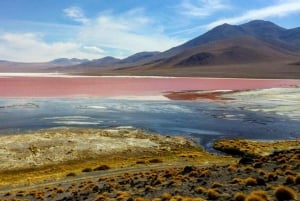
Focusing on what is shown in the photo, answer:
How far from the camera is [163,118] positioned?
178 feet

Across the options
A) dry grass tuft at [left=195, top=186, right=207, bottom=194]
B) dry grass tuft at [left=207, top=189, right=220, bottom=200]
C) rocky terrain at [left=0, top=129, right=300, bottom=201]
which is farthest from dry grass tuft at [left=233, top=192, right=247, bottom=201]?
dry grass tuft at [left=195, top=186, right=207, bottom=194]

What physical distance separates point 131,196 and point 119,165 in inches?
492

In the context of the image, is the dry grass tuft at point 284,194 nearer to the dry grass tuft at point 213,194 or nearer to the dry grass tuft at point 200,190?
the dry grass tuft at point 213,194

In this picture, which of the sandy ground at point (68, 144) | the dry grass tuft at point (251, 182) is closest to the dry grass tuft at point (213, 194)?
the dry grass tuft at point (251, 182)

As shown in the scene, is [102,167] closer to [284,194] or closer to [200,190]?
[200,190]

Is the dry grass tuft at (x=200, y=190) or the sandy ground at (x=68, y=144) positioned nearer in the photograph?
the dry grass tuft at (x=200, y=190)

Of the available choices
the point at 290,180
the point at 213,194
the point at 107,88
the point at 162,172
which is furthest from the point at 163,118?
the point at 107,88

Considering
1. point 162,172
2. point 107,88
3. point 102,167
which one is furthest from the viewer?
point 107,88

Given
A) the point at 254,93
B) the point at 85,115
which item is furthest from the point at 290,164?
the point at 254,93

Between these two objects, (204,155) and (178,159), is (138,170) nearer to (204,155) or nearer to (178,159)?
(178,159)

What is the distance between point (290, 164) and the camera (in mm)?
20688

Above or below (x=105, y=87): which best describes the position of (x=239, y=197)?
below

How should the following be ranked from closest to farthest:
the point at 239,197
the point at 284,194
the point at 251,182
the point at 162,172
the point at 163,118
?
the point at 284,194
the point at 239,197
the point at 251,182
the point at 162,172
the point at 163,118

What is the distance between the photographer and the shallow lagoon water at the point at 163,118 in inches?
1740
